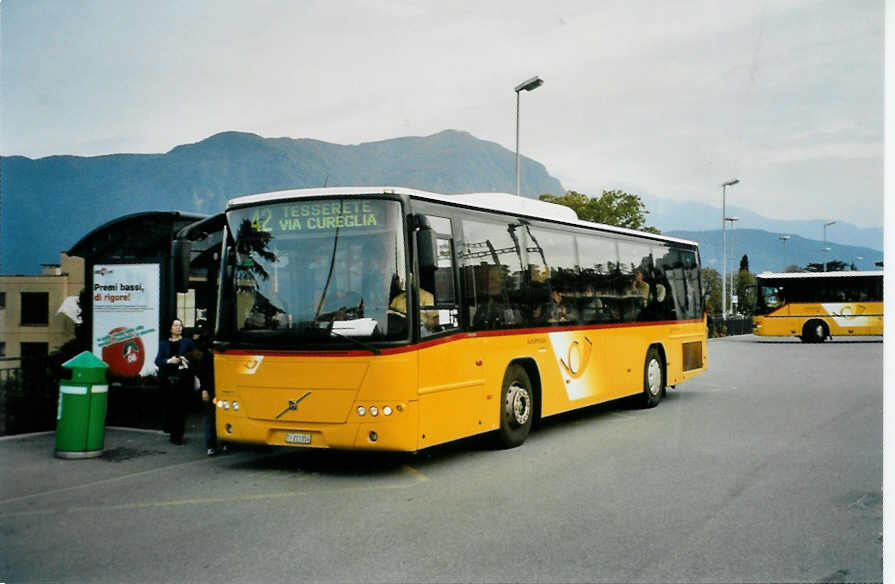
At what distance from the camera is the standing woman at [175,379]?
1077 centimetres

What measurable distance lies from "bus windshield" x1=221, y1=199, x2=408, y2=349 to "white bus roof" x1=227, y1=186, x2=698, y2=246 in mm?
94

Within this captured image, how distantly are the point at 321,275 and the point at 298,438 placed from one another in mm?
1639

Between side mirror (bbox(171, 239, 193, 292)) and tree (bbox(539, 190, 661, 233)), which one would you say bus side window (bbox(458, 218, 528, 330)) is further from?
tree (bbox(539, 190, 661, 233))

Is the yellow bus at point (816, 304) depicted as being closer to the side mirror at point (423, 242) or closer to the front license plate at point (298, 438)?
the side mirror at point (423, 242)

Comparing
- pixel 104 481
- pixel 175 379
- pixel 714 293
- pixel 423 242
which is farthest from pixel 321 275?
pixel 714 293

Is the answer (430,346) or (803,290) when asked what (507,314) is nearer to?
(430,346)

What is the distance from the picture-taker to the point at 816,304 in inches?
1538

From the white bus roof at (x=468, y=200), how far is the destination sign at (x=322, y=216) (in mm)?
93

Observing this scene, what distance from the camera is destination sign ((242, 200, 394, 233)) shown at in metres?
8.54

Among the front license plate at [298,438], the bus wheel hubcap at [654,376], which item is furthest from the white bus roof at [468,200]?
the front license plate at [298,438]

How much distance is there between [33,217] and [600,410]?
165 m

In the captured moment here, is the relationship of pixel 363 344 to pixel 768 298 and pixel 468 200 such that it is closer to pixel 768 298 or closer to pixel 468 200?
pixel 468 200

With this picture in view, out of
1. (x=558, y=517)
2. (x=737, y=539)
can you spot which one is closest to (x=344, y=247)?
(x=558, y=517)

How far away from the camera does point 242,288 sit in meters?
8.95
